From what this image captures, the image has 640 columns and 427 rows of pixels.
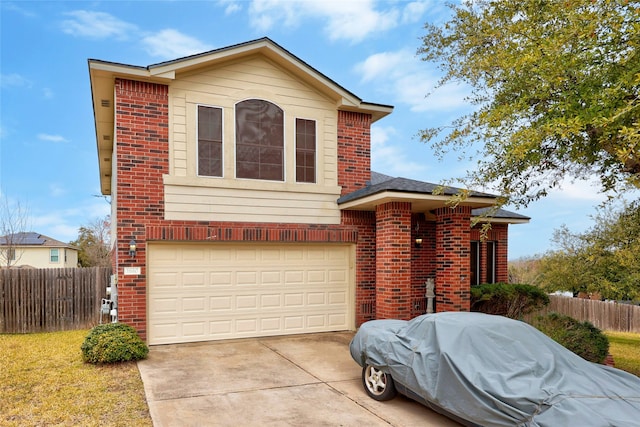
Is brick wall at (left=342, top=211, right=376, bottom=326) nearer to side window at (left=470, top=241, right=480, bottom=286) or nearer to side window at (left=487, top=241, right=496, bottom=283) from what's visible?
side window at (left=470, top=241, right=480, bottom=286)

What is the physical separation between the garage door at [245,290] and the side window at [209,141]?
1742 millimetres

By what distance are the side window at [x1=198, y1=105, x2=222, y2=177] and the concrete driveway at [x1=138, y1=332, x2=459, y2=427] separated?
3885mm

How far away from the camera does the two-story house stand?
28.7 ft

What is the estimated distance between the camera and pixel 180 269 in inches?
358

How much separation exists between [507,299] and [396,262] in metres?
4.63

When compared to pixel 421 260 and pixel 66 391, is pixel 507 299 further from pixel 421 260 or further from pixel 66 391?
pixel 66 391

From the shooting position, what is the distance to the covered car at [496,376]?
Result: 3.68 m

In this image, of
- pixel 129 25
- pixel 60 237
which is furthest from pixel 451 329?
pixel 60 237

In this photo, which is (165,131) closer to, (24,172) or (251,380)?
(251,380)

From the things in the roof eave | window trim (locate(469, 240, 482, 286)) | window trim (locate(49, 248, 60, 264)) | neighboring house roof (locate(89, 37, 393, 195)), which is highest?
neighboring house roof (locate(89, 37, 393, 195))

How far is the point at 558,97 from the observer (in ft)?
20.0

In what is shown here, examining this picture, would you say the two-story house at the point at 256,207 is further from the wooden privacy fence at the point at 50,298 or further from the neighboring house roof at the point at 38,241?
the neighboring house roof at the point at 38,241

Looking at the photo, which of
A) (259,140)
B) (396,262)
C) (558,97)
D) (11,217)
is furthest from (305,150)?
(11,217)

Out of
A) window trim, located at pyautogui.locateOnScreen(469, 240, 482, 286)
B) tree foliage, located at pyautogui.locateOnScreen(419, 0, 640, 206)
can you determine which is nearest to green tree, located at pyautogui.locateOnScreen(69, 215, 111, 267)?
window trim, located at pyautogui.locateOnScreen(469, 240, 482, 286)
